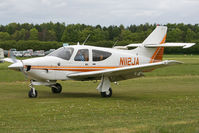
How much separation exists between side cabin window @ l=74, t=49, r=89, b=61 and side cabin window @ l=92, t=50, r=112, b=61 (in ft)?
1.06

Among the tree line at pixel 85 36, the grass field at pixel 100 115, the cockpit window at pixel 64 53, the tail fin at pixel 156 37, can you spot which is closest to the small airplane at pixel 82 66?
the cockpit window at pixel 64 53

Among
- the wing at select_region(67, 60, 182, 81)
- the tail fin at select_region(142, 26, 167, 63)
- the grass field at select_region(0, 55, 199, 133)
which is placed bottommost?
the grass field at select_region(0, 55, 199, 133)

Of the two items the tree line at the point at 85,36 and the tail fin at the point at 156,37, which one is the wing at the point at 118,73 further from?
the tree line at the point at 85,36

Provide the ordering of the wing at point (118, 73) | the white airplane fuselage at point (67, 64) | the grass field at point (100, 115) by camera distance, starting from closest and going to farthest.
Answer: the grass field at point (100, 115) → the wing at point (118, 73) → the white airplane fuselage at point (67, 64)

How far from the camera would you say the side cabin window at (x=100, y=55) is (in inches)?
620

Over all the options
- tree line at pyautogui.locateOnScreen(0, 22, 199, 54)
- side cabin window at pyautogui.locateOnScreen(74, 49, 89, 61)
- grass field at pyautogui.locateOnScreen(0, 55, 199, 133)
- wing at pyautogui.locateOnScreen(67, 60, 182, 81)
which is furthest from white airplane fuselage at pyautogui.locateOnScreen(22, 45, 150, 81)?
tree line at pyautogui.locateOnScreen(0, 22, 199, 54)

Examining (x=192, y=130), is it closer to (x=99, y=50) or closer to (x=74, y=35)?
(x=99, y=50)

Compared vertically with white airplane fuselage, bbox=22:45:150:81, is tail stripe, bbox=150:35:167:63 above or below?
above

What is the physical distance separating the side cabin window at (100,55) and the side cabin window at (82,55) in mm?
324

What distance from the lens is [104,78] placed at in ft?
49.2

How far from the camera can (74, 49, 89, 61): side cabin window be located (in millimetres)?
15373

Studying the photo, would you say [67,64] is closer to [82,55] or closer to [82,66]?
[82,66]

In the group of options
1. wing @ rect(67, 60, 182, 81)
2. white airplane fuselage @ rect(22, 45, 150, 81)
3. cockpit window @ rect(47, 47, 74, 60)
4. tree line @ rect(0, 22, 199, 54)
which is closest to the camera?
wing @ rect(67, 60, 182, 81)

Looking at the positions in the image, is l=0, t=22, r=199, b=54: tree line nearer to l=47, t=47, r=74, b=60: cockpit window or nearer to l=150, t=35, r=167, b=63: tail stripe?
l=150, t=35, r=167, b=63: tail stripe
